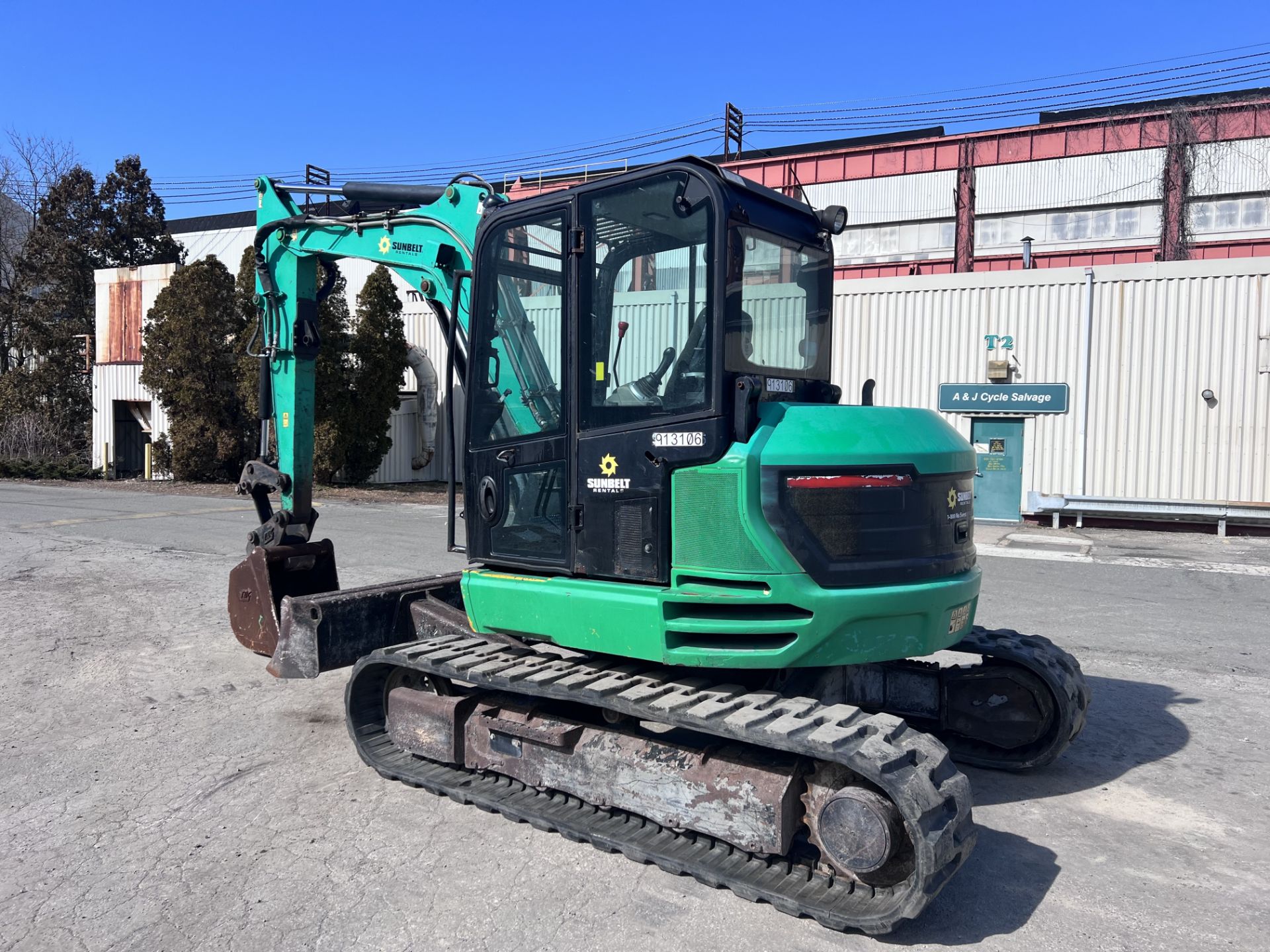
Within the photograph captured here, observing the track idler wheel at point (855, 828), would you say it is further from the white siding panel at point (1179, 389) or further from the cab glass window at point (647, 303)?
the white siding panel at point (1179, 389)

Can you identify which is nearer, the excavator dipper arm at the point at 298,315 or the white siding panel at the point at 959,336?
the excavator dipper arm at the point at 298,315

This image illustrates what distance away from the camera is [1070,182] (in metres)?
26.2

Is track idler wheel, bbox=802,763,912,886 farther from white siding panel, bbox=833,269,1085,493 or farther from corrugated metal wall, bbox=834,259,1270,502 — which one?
corrugated metal wall, bbox=834,259,1270,502

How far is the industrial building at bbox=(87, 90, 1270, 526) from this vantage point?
17.8m

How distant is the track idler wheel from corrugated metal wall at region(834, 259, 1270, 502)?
1675 cm

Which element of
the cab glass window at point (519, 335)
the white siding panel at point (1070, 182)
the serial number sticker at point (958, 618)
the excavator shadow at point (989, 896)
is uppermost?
the white siding panel at point (1070, 182)

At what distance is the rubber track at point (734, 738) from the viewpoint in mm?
3562

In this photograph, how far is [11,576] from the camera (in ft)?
36.3

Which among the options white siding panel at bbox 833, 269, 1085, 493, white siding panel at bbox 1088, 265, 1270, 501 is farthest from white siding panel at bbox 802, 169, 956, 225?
white siding panel at bbox 1088, 265, 1270, 501

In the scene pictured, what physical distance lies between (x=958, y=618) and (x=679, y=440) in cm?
161

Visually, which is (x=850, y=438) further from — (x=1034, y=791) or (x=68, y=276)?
(x=68, y=276)

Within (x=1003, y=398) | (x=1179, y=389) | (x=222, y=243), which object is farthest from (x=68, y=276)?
(x=1179, y=389)

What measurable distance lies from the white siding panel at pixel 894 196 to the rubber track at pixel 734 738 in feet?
80.9

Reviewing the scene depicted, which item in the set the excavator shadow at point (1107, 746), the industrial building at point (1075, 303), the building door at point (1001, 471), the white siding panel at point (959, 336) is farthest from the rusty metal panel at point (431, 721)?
the building door at point (1001, 471)
